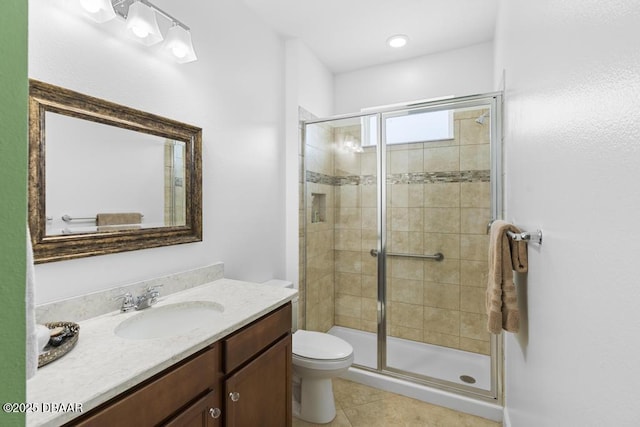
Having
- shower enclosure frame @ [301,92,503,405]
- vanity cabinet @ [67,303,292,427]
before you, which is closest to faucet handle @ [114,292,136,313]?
vanity cabinet @ [67,303,292,427]

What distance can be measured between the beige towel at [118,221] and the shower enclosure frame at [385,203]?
52.3 inches

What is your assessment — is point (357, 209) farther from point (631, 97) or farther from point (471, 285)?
point (631, 97)

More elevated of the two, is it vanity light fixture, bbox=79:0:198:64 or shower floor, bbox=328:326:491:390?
vanity light fixture, bbox=79:0:198:64

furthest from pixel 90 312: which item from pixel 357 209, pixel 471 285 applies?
pixel 471 285

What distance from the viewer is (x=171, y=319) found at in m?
1.35

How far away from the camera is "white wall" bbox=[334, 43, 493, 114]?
2.54 m

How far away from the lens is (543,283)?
2.88 feet

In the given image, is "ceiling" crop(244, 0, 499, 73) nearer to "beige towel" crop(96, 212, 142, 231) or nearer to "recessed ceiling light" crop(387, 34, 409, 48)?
"recessed ceiling light" crop(387, 34, 409, 48)

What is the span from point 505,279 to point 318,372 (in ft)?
3.80

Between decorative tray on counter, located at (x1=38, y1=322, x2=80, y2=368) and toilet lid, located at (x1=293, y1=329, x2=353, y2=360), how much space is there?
3.85 ft

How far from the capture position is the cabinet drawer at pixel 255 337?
1109 millimetres

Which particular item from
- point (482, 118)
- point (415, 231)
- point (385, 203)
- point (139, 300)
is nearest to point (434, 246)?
point (415, 231)

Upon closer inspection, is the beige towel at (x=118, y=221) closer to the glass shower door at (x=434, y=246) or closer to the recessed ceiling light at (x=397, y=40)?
the glass shower door at (x=434, y=246)

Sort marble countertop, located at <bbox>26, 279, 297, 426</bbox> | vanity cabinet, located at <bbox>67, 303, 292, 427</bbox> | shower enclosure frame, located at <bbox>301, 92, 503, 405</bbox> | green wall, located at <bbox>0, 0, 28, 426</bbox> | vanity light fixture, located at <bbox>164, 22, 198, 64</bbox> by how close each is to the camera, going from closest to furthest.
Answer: green wall, located at <bbox>0, 0, 28, 426</bbox>, marble countertop, located at <bbox>26, 279, 297, 426</bbox>, vanity cabinet, located at <bbox>67, 303, 292, 427</bbox>, vanity light fixture, located at <bbox>164, 22, 198, 64</bbox>, shower enclosure frame, located at <bbox>301, 92, 503, 405</bbox>
